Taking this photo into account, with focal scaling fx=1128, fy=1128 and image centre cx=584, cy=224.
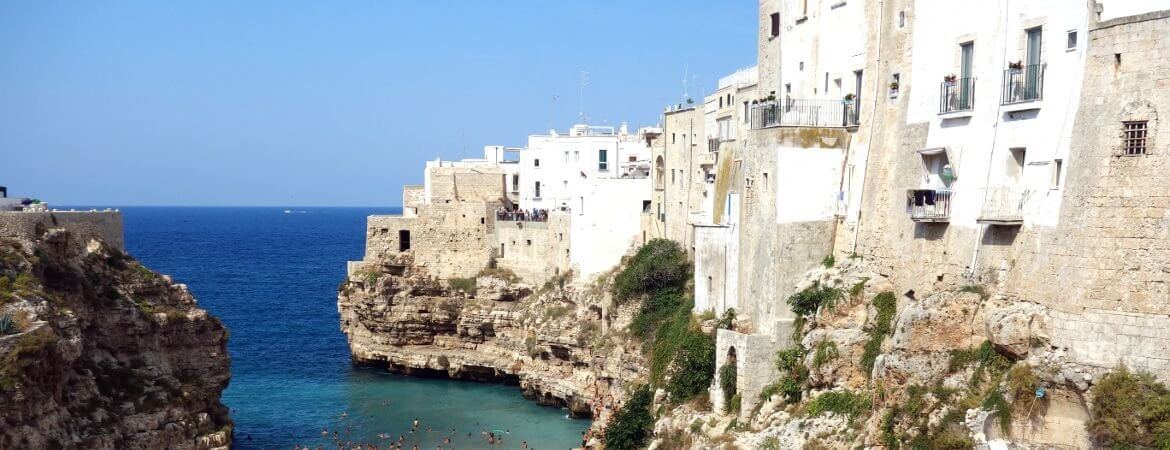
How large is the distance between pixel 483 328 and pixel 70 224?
66.8 feet

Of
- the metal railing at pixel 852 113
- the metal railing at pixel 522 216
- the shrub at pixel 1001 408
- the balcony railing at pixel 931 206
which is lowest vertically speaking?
the shrub at pixel 1001 408

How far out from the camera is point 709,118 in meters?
40.4

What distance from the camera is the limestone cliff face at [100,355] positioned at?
2694cm

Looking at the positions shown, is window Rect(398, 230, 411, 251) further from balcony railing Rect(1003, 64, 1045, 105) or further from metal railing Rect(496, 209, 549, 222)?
balcony railing Rect(1003, 64, 1045, 105)

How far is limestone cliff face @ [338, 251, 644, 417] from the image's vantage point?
43969 millimetres

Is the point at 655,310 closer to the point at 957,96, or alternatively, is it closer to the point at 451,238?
the point at 451,238

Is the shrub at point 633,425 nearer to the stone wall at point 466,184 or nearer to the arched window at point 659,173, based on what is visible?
the arched window at point 659,173

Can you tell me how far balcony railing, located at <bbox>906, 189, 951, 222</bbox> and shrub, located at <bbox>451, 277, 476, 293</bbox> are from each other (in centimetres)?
3064

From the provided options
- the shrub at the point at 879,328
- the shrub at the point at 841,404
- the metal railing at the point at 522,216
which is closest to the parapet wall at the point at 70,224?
the metal railing at the point at 522,216

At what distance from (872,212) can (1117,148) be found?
7359 mm

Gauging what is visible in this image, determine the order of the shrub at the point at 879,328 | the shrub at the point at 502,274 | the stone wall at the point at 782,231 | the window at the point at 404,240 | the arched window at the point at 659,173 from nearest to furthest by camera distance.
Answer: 1. the shrub at the point at 879,328
2. the stone wall at the point at 782,231
3. the arched window at the point at 659,173
4. the shrub at the point at 502,274
5. the window at the point at 404,240

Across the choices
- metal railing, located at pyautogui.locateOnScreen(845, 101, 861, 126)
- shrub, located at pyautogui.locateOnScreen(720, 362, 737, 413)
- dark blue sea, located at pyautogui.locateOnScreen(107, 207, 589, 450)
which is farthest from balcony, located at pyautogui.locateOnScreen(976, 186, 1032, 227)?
dark blue sea, located at pyautogui.locateOnScreen(107, 207, 589, 450)

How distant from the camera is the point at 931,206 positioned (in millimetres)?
22422

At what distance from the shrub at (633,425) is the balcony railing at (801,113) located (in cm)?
1023
